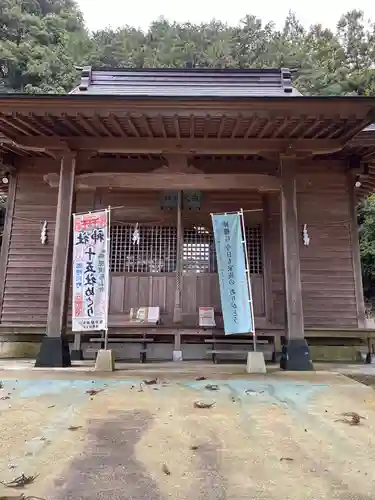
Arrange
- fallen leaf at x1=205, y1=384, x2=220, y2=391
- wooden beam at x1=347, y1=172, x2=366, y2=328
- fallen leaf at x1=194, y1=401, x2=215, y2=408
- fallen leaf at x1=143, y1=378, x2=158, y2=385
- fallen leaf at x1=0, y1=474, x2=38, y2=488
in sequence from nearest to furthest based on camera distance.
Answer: fallen leaf at x1=0, y1=474, x2=38, y2=488 → fallen leaf at x1=194, y1=401, x2=215, y2=408 → fallen leaf at x1=205, y1=384, x2=220, y2=391 → fallen leaf at x1=143, y1=378, x2=158, y2=385 → wooden beam at x1=347, y1=172, x2=366, y2=328

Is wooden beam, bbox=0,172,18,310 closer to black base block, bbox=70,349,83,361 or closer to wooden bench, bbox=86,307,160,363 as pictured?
black base block, bbox=70,349,83,361

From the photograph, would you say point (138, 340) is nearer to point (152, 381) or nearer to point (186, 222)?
point (186, 222)

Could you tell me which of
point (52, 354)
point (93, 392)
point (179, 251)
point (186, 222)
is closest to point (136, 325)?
point (179, 251)

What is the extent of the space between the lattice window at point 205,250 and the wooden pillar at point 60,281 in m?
2.79

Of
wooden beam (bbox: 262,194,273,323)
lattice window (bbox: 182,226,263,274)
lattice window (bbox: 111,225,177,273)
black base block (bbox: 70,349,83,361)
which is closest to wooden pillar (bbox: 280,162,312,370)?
wooden beam (bbox: 262,194,273,323)

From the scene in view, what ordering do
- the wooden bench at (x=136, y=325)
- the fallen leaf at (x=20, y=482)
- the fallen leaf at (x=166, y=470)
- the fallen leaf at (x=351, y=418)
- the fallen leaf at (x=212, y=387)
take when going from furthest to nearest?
the wooden bench at (x=136, y=325), the fallen leaf at (x=212, y=387), the fallen leaf at (x=351, y=418), the fallen leaf at (x=166, y=470), the fallen leaf at (x=20, y=482)

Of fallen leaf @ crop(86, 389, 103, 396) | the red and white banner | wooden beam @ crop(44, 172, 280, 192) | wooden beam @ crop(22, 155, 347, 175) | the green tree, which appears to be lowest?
fallen leaf @ crop(86, 389, 103, 396)

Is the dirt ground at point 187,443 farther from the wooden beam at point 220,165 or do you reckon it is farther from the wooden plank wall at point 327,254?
the wooden beam at point 220,165

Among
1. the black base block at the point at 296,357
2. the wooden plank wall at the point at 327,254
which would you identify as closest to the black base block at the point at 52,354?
the black base block at the point at 296,357

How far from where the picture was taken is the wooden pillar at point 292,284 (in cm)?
577

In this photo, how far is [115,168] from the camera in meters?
7.80

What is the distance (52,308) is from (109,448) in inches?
157

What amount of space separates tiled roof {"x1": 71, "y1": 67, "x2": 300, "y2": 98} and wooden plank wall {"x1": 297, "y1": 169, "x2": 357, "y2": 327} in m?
2.92

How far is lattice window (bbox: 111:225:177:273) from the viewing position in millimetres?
8148
